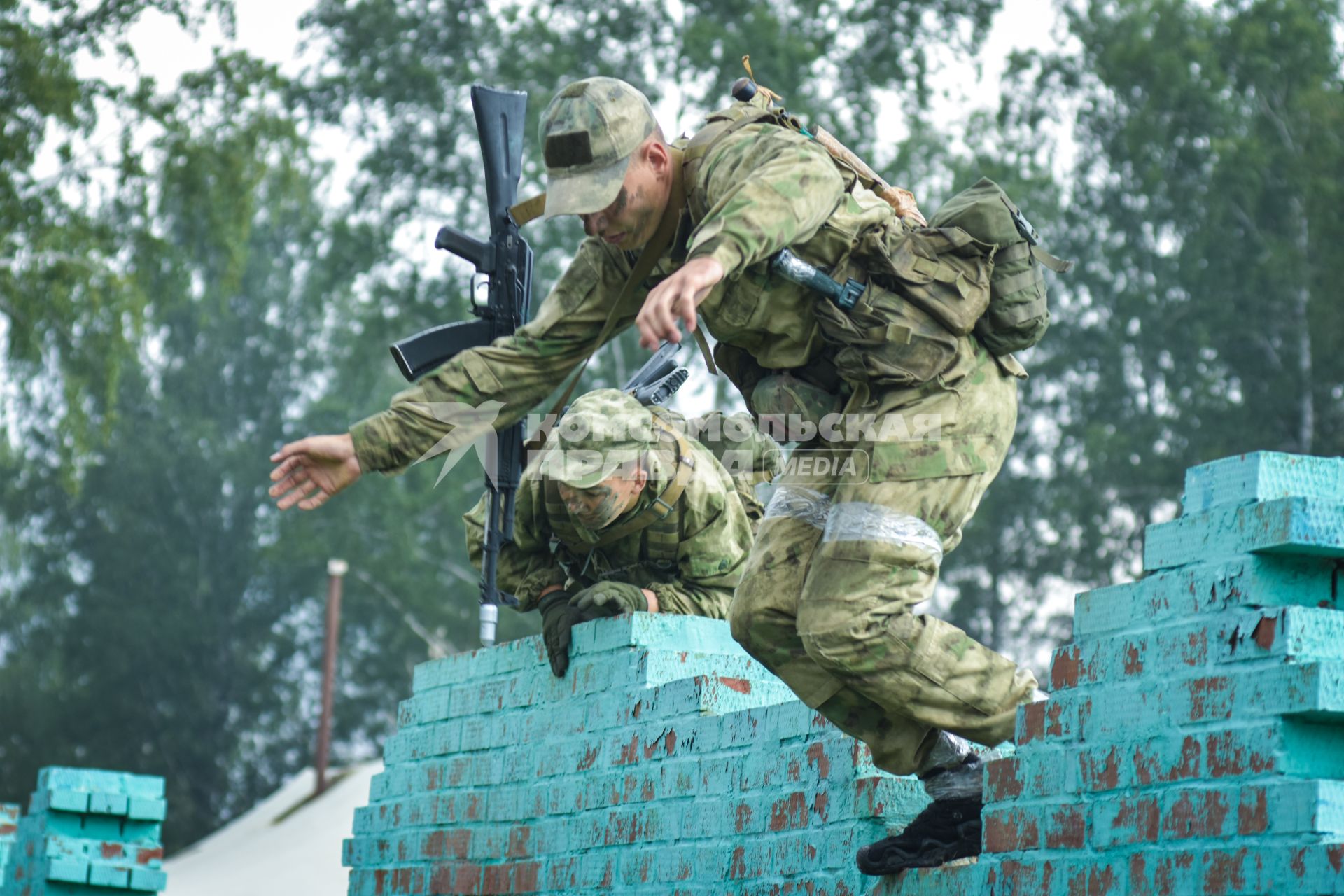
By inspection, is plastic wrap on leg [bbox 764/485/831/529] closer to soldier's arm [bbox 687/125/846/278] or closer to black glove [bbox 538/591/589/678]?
soldier's arm [bbox 687/125/846/278]

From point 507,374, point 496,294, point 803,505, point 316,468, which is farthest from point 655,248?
point 496,294

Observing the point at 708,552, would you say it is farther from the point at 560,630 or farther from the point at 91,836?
the point at 91,836

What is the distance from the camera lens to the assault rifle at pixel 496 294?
687 centimetres

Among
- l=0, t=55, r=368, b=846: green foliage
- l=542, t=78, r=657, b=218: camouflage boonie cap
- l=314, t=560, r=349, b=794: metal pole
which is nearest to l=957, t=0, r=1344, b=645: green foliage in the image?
l=314, t=560, r=349, b=794: metal pole

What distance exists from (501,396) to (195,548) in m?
29.1

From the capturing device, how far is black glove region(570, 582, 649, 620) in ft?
18.0

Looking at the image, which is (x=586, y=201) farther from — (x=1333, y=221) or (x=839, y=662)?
(x=1333, y=221)

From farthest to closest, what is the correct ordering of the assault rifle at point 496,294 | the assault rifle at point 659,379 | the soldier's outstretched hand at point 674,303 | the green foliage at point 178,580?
the green foliage at point 178,580, the assault rifle at point 496,294, the assault rifle at point 659,379, the soldier's outstretched hand at point 674,303

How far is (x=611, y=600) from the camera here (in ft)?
18.1

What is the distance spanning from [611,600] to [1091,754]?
224 centimetres

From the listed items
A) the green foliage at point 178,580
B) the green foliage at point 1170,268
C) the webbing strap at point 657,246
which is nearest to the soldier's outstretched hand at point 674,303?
the webbing strap at point 657,246

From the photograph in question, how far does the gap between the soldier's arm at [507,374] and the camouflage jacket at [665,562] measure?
1.07 metres

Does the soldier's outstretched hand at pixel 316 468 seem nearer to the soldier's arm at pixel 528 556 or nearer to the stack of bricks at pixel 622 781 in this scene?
the stack of bricks at pixel 622 781

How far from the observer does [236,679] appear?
3212 cm
